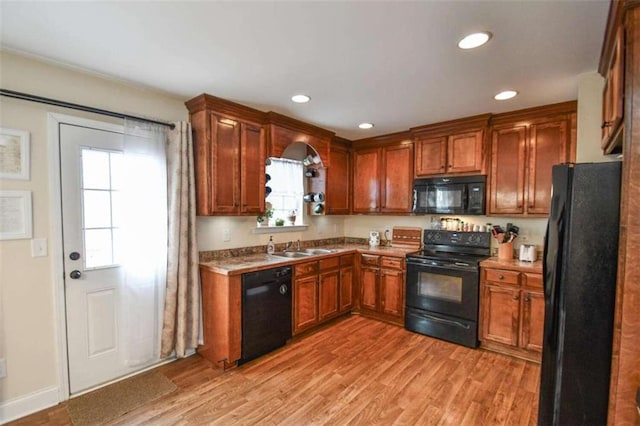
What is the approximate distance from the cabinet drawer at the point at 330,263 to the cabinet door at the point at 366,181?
38.6 inches

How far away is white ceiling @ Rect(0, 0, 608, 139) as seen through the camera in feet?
5.18

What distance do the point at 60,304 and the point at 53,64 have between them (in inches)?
69.7

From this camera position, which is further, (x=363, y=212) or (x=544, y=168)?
(x=363, y=212)

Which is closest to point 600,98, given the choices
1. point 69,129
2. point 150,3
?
point 150,3

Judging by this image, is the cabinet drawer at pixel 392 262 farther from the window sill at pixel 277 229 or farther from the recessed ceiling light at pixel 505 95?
the recessed ceiling light at pixel 505 95

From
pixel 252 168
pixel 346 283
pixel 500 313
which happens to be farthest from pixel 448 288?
pixel 252 168

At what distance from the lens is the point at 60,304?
230 centimetres

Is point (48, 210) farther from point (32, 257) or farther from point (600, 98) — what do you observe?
point (600, 98)

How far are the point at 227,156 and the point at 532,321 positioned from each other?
11.0 ft

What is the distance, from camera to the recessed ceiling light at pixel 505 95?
8.72ft

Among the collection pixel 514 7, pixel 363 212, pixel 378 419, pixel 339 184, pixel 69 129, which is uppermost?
pixel 514 7

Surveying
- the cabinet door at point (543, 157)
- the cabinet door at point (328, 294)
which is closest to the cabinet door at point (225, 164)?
the cabinet door at point (328, 294)

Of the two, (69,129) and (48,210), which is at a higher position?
(69,129)

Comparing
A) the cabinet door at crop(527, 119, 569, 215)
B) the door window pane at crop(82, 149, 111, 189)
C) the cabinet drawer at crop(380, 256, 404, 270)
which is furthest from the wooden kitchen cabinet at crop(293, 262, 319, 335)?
the cabinet door at crop(527, 119, 569, 215)
